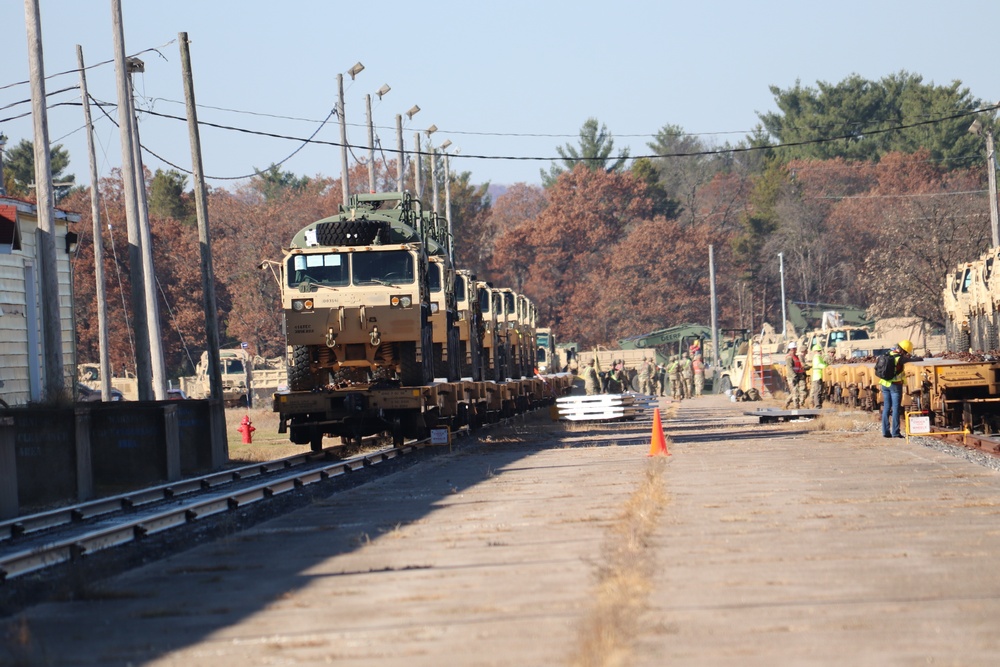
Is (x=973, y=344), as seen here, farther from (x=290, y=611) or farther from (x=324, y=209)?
(x=324, y=209)

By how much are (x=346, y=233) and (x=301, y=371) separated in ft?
8.19

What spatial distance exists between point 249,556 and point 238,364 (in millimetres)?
60867

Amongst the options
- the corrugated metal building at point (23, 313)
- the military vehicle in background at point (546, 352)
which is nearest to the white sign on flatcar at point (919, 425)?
the corrugated metal building at point (23, 313)

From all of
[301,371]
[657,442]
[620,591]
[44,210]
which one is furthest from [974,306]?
[620,591]

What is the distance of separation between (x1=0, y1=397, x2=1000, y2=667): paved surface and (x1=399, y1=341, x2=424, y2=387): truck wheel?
8487 millimetres

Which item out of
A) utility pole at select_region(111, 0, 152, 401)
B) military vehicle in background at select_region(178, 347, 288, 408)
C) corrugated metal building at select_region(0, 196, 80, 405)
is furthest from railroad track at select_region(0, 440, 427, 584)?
military vehicle in background at select_region(178, 347, 288, 408)

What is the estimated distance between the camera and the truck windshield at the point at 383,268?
24.3 metres

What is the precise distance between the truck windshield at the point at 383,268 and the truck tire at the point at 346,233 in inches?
11.4

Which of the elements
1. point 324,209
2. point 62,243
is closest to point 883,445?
point 62,243

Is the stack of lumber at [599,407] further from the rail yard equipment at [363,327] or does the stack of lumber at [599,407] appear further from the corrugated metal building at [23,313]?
the corrugated metal building at [23,313]

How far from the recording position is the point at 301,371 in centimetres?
2477

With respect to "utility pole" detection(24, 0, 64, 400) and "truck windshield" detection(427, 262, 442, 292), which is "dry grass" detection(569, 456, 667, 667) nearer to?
"utility pole" detection(24, 0, 64, 400)

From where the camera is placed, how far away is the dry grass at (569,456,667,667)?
22.5 feet

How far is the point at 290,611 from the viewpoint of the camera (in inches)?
337
